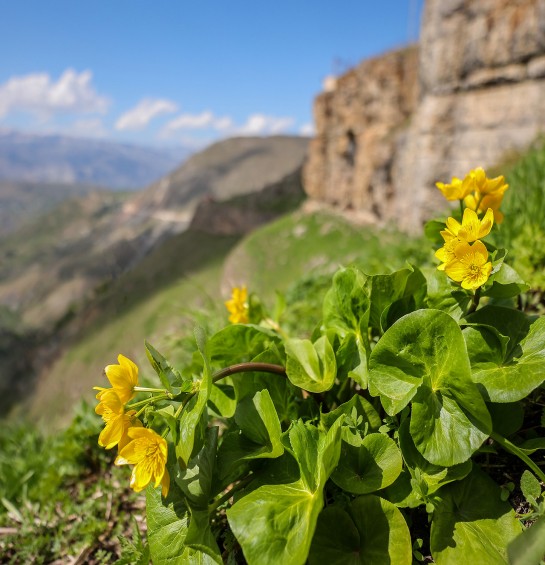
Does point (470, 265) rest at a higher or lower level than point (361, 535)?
higher

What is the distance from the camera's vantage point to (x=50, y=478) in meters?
1.97

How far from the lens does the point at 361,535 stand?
1009 millimetres

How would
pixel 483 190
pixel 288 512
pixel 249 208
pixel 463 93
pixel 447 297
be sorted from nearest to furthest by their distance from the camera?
pixel 288 512 < pixel 447 297 < pixel 483 190 < pixel 463 93 < pixel 249 208

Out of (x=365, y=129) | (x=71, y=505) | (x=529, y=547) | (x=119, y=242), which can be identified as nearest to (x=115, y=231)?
(x=119, y=242)

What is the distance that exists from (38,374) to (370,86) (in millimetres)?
53934

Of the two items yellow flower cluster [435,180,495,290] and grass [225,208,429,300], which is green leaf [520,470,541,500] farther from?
grass [225,208,429,300]

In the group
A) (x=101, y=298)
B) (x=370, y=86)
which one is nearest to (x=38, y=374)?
(x=101, y=298)

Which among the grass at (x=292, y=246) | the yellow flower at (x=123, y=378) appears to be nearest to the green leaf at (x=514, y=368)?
the yellow flower at (x=123, y=378)

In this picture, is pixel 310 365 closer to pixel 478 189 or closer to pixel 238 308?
pixel 238 308

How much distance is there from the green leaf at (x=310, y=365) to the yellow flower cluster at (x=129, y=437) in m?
0.38

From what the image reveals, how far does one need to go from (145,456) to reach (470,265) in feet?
2.95

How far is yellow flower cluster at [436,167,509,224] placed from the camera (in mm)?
1330

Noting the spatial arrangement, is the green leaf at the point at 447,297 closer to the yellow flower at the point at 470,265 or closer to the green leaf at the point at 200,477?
the yellow flower at the point at 470,265

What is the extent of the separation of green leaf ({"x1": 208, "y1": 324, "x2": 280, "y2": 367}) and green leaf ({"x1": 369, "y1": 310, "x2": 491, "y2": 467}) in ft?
1.27
